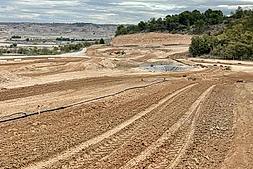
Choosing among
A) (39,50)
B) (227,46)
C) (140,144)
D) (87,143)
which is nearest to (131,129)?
(140,144)

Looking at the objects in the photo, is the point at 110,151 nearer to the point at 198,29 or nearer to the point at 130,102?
the point at 130,102

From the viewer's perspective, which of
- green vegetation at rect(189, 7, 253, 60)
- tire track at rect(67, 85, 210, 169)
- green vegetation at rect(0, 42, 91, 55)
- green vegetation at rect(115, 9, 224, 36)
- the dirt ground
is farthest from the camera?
green vegetation at rect(115, 9, 224, 36)

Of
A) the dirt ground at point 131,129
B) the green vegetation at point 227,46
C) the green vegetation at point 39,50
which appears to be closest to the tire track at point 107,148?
the dirt ground at point 131,129

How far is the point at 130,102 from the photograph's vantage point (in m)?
16.1

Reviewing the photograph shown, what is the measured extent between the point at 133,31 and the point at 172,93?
93085 mm

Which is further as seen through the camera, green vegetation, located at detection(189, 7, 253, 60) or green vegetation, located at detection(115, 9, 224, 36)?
green vegetation, located at detection(115, 9, 224, 36)

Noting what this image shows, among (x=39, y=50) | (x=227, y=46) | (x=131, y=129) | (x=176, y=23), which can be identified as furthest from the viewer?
(x=176, y=23)

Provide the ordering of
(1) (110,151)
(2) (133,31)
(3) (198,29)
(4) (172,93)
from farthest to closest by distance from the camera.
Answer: (2) (133,31)
(3) (198,29)
(4) (172,93)
(1) (110,151)

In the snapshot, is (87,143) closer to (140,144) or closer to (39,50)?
(140,144)

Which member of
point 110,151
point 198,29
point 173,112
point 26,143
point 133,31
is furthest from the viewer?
point 133,31

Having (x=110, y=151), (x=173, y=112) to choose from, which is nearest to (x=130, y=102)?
(x=173, y=112)

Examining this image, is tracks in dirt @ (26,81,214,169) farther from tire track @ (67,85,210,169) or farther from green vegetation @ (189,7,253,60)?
green vegetation @ (189,7,253,60)

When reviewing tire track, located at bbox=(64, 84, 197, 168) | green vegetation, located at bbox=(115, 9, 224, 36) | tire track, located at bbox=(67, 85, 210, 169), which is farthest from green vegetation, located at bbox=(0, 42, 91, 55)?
tire track, located at bbox=(64, 84, 197, 168)

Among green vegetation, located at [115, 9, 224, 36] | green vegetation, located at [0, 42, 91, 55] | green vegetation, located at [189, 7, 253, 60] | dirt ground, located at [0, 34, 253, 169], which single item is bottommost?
green vegetation, located at [0, 42, 91, 55]
